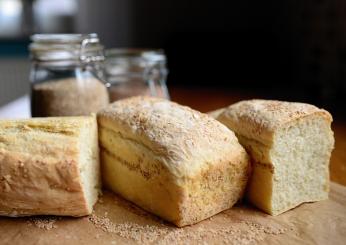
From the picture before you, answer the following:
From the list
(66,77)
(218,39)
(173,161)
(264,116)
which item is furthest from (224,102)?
(173,161)

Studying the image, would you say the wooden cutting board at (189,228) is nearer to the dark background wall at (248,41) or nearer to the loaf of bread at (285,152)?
the loaf of bread at (285,152)

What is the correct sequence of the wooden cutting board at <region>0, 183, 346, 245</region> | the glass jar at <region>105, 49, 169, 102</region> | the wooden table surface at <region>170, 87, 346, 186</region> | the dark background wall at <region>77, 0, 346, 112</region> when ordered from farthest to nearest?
the dark background wall at <region>77, 0, 346, 112</region> → the glass jar at <region>105, 49, 169, 102</region> → the wooden table surface at <region>170, 87, 346, 186</region> → the wooden cutting board at <region>0, 183, 346, 245</region>

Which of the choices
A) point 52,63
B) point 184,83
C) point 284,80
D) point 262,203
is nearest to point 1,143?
point 52,63

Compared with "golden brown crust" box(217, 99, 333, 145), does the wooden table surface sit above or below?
below

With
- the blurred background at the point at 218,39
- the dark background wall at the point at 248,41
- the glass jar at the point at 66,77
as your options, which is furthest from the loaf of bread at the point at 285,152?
the dark background wall at the point at 248,41

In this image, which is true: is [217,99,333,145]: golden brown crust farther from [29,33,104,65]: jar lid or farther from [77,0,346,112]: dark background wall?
[77,0,346,112]: dark background wall

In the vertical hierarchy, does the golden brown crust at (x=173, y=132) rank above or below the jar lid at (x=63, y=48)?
below

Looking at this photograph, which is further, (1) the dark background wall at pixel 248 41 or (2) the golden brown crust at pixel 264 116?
(1) the dark background wall at pixel 248 41

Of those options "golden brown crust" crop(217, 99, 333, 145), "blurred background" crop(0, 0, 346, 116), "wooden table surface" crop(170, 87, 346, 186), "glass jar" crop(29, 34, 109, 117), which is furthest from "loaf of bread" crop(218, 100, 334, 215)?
"blurred background" crop(0, 0, 346, 116)
